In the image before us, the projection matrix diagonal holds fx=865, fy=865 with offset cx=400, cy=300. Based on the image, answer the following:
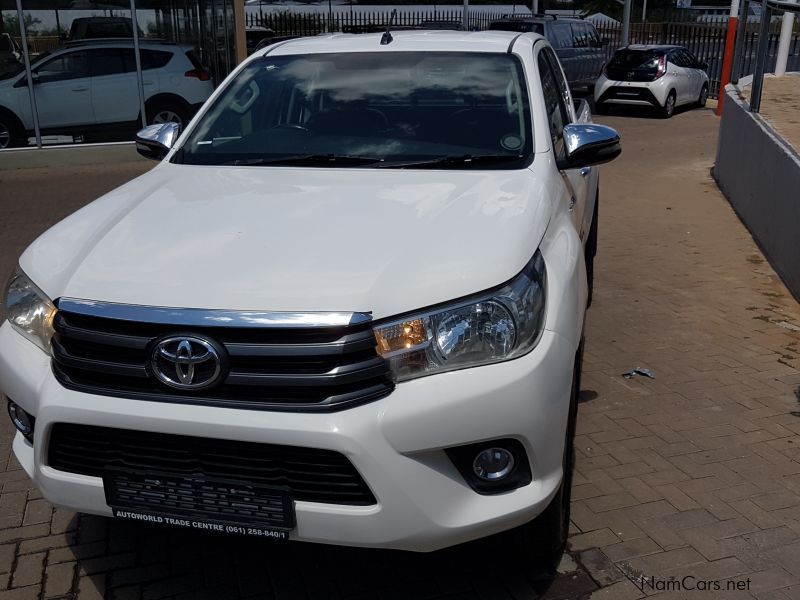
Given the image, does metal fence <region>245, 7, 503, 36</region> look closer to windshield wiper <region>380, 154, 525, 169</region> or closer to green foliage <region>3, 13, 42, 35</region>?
green foliage <region>3, 13, 42, 35</region>

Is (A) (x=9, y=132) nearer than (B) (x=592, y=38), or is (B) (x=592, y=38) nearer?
(A) (x=9, y=132)

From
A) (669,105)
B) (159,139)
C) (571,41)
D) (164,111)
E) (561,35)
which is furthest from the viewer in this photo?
(571,41)

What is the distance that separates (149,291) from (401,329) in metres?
0.79

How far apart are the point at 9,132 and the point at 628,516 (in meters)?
11.1

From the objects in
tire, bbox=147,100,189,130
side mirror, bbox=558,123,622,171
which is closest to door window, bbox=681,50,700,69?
tire, bbox=147,100,189,130

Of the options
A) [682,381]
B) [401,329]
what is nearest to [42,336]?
[401,329]

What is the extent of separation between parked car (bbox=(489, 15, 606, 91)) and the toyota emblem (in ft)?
56.2

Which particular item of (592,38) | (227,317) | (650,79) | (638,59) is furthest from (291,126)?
(592,38)

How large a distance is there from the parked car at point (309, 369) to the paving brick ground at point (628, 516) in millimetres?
361

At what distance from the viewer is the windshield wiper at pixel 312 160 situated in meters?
3.81

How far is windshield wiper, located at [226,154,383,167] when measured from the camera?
381 centimetres

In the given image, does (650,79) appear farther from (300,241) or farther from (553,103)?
(300,241)

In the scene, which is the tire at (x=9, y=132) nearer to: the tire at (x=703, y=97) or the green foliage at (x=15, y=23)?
the green foliage at (x=15, y=23)

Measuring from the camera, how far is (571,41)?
65.4 ft
